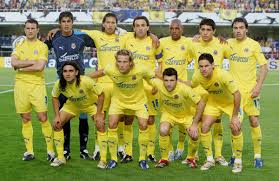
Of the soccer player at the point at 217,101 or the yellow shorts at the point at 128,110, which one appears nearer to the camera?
the soccer player at the point at 217,101

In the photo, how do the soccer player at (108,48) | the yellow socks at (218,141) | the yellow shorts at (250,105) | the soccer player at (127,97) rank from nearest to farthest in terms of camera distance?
the soccer player at (127,97) → the yellow shorts at (250,105) → the yellow socks at (218,141) → the soccer player at (108,48)

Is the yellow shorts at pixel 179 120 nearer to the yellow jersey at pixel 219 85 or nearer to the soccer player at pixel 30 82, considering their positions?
the yellow jersey at pixel 219 85

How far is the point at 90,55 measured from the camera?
120 feet

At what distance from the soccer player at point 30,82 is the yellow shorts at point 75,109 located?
40 centimetres

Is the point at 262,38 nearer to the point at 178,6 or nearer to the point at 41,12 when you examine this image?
the point at 178,6

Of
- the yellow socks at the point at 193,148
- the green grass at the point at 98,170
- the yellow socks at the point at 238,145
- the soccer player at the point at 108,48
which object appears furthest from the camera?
the soccer player at the point at 108,48

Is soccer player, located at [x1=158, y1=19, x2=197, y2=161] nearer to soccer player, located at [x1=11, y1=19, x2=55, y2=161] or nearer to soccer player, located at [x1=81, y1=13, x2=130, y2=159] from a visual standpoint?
soccer player, located at [x1=81, y1=13, x2=130, y2=159]

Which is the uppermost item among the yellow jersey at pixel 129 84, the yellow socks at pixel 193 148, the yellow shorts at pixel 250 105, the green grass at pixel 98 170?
the yellow jersey at pixel 129 84

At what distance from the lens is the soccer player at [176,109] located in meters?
8.66

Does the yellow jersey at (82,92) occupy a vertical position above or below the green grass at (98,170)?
above

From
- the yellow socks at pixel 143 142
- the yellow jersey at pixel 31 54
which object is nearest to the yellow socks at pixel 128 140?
the yellow socks at pixel 143 142

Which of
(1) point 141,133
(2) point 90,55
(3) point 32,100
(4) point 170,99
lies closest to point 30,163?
(3) point 32,100

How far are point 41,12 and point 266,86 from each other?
2248cm

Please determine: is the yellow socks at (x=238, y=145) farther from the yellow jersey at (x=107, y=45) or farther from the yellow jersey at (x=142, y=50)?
the yellow jersey at (x=107, y=45)
